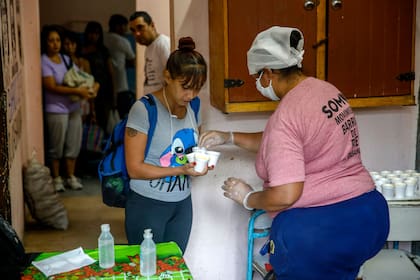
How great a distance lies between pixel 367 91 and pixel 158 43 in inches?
85.1

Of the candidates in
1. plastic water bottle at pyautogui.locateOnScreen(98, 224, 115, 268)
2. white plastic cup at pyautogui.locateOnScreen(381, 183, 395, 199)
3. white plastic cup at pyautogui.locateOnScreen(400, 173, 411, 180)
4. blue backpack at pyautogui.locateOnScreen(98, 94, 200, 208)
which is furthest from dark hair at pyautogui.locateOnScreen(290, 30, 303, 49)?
white plastic cup at pyautogui.locateOnScreen(400, 173, 411, 180)

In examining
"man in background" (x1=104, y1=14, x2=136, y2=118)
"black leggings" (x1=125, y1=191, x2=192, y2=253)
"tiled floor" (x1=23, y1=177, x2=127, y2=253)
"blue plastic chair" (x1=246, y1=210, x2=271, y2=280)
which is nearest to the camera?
"black leggings" (x1=125, y1=191, x2=192, y2=253)

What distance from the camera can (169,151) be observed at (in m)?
2.51

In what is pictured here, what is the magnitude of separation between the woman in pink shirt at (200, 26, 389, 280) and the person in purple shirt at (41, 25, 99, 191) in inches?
139

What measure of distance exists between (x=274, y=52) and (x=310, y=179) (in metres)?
0.47

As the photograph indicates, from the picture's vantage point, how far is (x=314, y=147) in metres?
2.03

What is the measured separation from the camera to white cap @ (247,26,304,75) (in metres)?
2.12

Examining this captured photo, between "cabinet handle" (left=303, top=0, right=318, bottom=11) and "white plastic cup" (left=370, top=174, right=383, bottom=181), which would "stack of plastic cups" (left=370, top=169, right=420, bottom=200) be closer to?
"white plastic cup" (left=370, top=174, right=383, bottom=181)

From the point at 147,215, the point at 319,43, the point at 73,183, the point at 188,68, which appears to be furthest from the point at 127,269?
the point at 73,183

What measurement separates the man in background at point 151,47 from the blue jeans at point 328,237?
2644 millimetres

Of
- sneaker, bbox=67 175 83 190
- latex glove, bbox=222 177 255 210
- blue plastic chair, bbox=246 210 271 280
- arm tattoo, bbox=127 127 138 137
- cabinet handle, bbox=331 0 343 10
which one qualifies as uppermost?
cabinet handle, bbox=331 0 343 10

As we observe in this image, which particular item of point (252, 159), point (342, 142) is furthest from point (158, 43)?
point (342, 142)

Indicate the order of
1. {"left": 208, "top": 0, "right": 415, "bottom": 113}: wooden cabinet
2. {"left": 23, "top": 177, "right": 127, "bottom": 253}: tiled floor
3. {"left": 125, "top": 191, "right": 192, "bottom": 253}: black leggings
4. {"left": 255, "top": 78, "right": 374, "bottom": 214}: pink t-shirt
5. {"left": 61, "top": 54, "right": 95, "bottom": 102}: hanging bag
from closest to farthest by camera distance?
1. {"left": 255, "top": 78, "right": 374, "bottom": 214}: pink t-shirt
2. {"left": 125, "top": 191, "right": 192, "bottom": 253}: black leggings
3. {"left": 208, "top": 0, "right": 415, "bottom": 113}: wooden cabinet
4. {"left": 23, "top": 177, "right": 127, "bottom": 253}: tiled floor
5. {"left": 61, "top": 54, "right": 95, "bottom": 102}: hanging bag

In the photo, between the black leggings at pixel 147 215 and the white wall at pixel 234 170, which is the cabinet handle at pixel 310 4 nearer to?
the white wall at pixel 234 170
